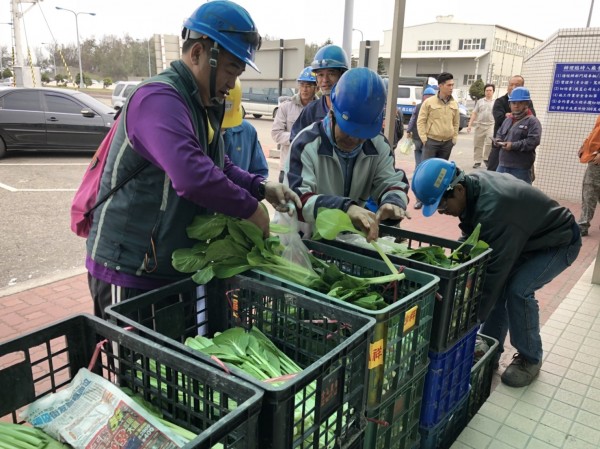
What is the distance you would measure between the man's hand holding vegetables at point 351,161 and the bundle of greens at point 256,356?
66cm

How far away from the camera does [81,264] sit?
530cm

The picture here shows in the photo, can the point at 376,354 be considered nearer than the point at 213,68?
Yes

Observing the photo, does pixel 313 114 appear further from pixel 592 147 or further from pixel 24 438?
pixel 592 147

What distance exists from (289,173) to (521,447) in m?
1.93

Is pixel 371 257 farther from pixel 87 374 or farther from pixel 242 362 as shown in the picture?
pixel 87 374

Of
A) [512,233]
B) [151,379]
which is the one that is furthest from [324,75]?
[151,379]

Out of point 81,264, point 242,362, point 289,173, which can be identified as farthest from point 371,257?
point 81,264

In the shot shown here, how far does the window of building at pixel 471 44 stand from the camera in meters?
60.0

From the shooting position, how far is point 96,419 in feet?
4.27

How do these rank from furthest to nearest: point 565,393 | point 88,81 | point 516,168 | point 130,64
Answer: point 130,64 → point 88,81 → point 516,168 → point 565,393

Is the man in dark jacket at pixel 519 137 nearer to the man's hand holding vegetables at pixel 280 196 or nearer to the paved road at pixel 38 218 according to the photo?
the paved road at pixel 38 218

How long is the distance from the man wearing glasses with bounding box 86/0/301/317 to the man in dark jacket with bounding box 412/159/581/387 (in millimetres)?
1181

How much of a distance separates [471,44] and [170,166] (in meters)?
66.9

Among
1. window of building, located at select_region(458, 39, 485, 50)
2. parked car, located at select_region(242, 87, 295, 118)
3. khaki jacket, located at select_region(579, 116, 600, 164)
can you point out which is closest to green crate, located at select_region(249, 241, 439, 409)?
khaki jacket, located at select_region(579, 116, 600, 164)
